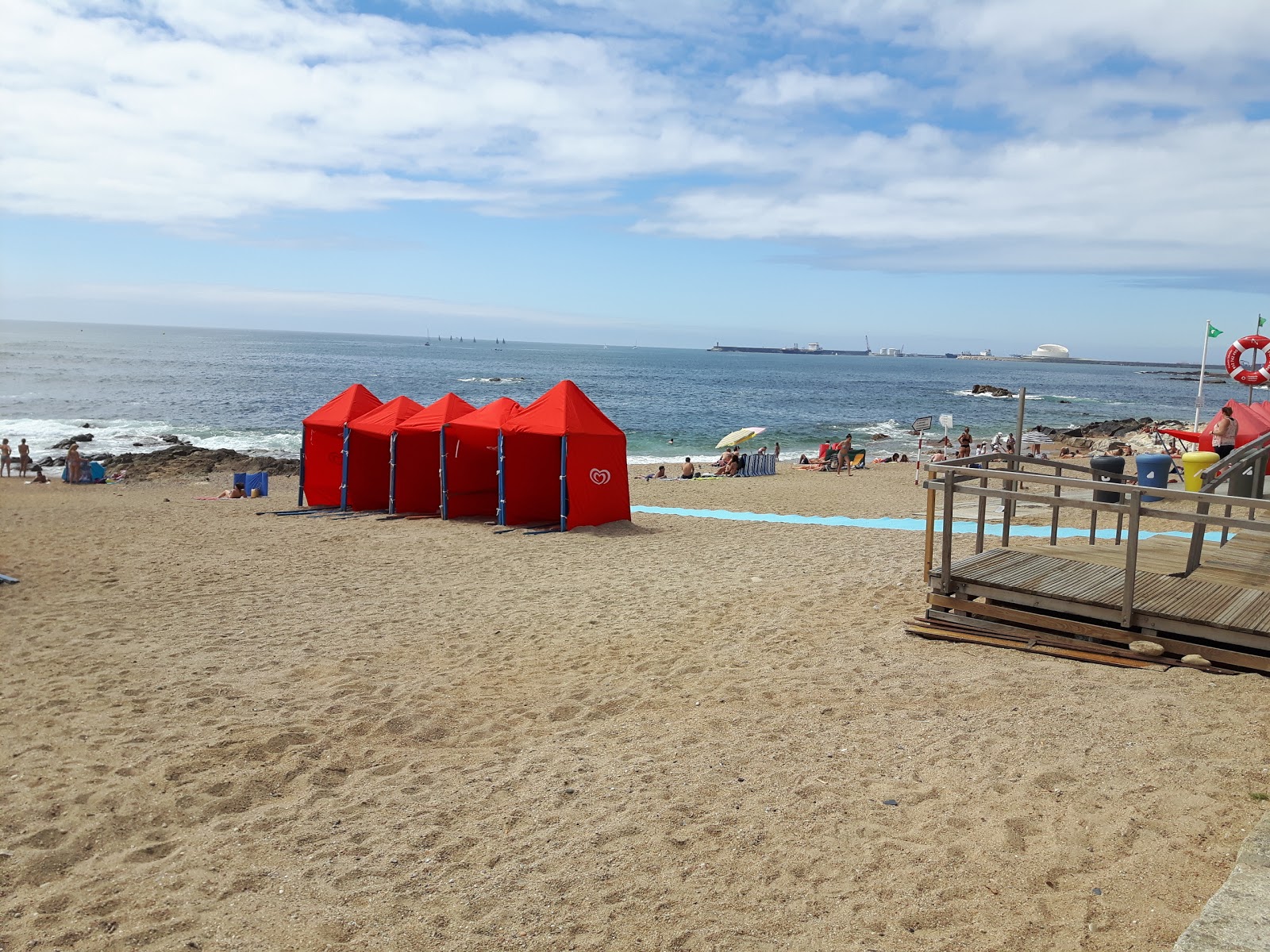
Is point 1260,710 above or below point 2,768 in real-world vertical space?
above

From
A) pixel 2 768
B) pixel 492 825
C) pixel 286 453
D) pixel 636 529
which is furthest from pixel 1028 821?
pixel 286 453

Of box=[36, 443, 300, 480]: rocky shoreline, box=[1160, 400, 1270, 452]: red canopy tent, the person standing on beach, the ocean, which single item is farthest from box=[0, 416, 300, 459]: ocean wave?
the person standing on beach

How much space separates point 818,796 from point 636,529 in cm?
874

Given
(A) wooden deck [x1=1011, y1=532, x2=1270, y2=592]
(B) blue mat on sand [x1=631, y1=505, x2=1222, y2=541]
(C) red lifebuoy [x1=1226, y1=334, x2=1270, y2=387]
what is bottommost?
(B) blue mat on sand [x1=631, y1=505, x2=1222, y2=541]

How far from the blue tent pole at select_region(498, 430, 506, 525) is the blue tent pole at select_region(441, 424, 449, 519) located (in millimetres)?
971

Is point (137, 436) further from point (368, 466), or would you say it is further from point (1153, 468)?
point (1153, 468)

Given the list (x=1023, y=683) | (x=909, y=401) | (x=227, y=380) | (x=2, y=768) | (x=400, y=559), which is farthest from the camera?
(x=909, y=401)

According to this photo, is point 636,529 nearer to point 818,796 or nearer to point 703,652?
point 703,652

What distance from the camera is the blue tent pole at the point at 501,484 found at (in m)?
12.8

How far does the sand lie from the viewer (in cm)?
308

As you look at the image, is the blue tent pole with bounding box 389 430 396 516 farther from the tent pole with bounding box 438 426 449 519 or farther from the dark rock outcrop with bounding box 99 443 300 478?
the dark rock outcrop with bounding box 99 443 300 478

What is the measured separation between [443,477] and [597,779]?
31.9ft

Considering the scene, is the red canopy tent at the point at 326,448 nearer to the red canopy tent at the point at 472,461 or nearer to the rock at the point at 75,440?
the red canopy tent at the point at 472,461

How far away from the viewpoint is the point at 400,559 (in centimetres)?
1047
